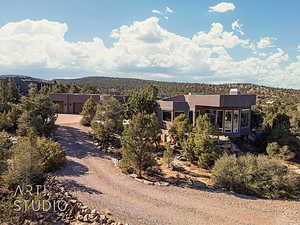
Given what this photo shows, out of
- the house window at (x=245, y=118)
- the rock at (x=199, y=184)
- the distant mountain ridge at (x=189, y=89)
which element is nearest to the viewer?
the rock at (x=199, y=184)

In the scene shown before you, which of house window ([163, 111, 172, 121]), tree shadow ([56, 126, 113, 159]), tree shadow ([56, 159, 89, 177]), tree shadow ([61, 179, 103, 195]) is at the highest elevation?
house window ([163, 111, 172, 121])

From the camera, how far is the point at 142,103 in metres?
22.8

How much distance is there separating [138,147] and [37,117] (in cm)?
862

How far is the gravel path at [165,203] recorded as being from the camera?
9203mm

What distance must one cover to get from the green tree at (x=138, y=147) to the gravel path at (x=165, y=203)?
0.97m

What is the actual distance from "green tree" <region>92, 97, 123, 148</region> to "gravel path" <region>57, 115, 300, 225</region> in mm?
5294

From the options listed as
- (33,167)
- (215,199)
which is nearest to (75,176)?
(33,167)

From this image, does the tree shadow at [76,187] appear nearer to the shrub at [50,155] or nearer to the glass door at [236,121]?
the shrub at [50,155]

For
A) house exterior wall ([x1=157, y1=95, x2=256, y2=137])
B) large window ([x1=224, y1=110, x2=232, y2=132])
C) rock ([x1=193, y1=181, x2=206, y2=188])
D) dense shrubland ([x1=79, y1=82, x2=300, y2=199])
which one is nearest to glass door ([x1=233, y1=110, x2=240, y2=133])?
house exterior wall ([x1=157, y1=95, x2=256, y2=137])

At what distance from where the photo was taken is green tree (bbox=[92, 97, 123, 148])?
18.8 m

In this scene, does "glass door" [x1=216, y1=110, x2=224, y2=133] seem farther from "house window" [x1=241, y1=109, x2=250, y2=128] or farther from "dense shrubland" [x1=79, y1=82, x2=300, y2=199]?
"dense shrubland" [x1=79, y1=82, x2=300, y2=199]

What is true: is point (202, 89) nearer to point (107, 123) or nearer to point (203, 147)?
point (107, 123)

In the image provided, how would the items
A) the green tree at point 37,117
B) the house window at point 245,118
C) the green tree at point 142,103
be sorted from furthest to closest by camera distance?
1. the green tree at point 142,103
2. the house window at point 245,118
3. the green tree at point 37,117

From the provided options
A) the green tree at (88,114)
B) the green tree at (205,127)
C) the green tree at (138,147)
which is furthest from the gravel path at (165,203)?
the green tree at (88,114)
